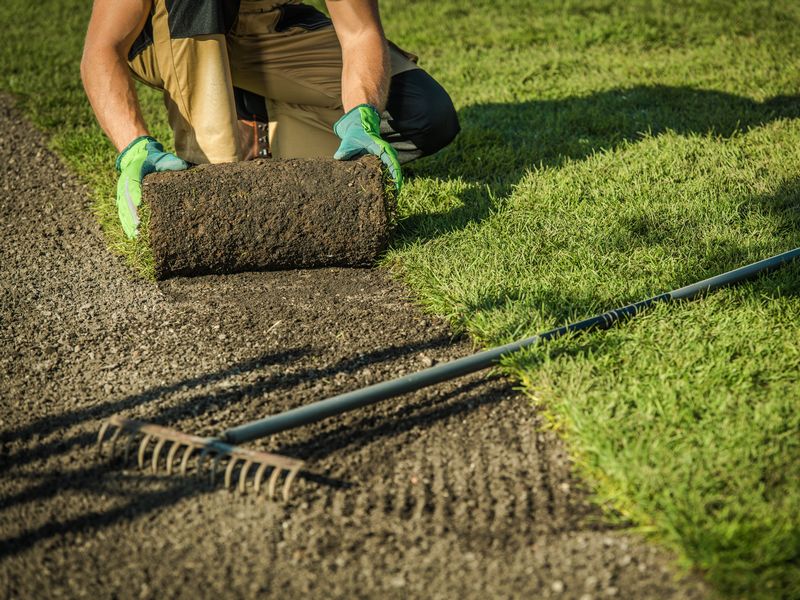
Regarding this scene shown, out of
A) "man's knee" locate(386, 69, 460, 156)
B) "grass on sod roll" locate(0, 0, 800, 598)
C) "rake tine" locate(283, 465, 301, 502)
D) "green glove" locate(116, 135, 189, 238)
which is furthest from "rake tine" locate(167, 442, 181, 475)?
"man's knee" locate(386, 69, 460, 156)

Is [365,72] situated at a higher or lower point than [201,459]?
higher

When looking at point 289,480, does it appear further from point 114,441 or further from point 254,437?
point 114,441

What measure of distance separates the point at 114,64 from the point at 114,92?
129 millimetres

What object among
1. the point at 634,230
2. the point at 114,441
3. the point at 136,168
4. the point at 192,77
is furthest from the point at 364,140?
the point at 114,441

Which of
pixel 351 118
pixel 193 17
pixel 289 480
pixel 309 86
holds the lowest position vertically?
pixel 289 480

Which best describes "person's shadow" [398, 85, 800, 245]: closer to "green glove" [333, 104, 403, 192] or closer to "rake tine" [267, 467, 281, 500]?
"green glove" [333, 104, 403, 192]

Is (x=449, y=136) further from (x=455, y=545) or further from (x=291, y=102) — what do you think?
(x=455, y=545)

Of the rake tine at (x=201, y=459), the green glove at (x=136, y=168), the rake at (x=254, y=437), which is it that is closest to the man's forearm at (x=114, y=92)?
the green glove at (x=136, y=168)

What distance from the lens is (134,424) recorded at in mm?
2395

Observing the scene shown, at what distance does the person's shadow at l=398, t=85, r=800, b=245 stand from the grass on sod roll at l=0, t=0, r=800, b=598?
18mm

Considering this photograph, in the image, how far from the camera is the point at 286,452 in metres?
2.46

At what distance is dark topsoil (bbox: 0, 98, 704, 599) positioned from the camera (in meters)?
2.03

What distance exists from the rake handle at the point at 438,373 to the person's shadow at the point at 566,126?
120 centimetres

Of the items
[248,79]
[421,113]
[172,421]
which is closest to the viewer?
Answer: [172,421]
